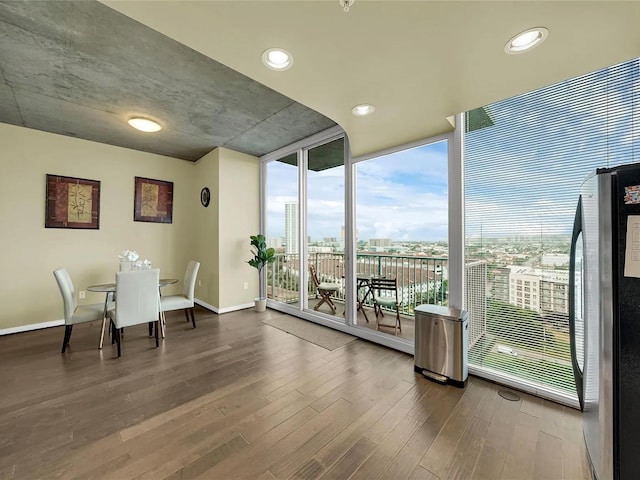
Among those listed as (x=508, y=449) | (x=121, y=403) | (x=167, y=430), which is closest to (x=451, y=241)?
(x=508, y=449)

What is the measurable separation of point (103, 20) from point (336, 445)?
3337mm

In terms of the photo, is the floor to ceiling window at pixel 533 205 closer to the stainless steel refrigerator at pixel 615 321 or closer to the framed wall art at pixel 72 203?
the stainless steel refrigerator at pixel 615 321

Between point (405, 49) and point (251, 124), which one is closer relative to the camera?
point (405, 49)

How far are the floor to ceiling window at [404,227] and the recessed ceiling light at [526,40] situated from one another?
119 cm

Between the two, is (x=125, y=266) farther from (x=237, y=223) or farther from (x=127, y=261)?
(x=237, y=223)

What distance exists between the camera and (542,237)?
80.5 inches

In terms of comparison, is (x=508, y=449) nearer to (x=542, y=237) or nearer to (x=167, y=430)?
(x=542, y=237)

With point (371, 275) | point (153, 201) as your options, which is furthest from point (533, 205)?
point (153, 201)

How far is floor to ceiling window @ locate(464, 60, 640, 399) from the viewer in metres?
1.78

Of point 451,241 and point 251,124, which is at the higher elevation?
point 251,124

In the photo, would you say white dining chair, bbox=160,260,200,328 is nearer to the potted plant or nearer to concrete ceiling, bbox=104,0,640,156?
the potted plant

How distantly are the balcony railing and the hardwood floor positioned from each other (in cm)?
147

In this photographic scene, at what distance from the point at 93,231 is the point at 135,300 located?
7.35 feet

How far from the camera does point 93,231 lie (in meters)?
4.13
